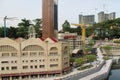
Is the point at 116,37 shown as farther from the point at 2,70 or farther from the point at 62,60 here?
the point at 2,70

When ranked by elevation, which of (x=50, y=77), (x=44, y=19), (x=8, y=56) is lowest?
(x=50, y=77)

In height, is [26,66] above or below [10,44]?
below

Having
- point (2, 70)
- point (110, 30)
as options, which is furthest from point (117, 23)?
point (2, 70)

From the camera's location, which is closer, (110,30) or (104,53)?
(104,53)

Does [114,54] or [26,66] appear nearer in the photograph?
[26,66]

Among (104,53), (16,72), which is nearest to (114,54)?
(104,53)

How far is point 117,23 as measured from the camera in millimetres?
194125

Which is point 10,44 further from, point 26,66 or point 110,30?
point 110,30

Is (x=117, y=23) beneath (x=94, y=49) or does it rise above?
above

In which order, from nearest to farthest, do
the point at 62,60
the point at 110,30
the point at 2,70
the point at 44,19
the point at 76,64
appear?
the point at 2,70
the point at 62,60
the point at 76,64
the point at 44,19
the point at 110,30

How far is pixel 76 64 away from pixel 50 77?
22.1 m

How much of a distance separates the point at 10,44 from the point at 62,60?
50.4 ft

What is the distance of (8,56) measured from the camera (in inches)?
3039

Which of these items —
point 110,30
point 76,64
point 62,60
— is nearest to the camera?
point 62,60
